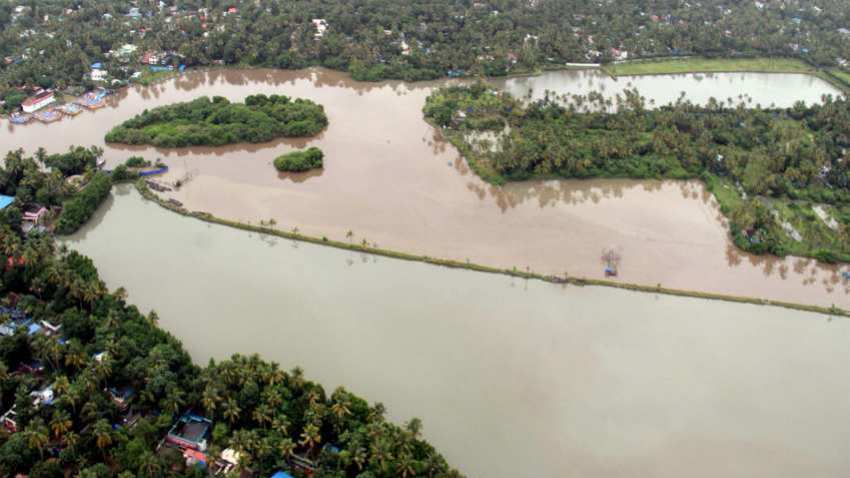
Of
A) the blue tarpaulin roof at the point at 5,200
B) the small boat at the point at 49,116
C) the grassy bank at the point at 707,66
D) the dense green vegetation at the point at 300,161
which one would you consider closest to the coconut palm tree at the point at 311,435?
the dense green vegetation at the point at 300,161

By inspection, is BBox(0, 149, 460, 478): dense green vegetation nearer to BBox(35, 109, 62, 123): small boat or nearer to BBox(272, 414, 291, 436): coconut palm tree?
BBox(272, 414, 291, 436): coconut palm tree

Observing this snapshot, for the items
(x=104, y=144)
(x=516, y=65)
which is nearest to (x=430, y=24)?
(x=516, y=65)

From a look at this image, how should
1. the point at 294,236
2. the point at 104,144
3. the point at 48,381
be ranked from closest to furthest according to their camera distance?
the point at 48,381 → the point at 294,236 → the point at 104,144

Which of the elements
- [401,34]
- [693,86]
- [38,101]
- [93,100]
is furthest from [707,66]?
[38,101]

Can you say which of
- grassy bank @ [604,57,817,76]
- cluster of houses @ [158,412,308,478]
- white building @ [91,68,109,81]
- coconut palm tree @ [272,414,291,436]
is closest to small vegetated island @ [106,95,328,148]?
white building @ [91,68,109,81]

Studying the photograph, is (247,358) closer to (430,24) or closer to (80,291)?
(80,291)

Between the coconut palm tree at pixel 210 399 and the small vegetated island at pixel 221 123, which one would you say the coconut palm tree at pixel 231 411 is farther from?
the small vegetated island at pixel 221 123
